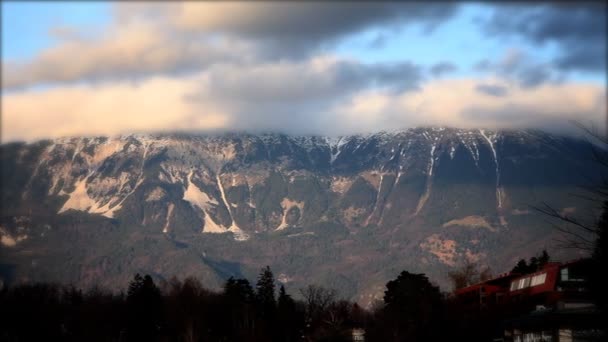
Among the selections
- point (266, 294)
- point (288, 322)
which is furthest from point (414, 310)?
point (266, 294)

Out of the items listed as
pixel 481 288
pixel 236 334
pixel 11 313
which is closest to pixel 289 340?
pixel 236 334

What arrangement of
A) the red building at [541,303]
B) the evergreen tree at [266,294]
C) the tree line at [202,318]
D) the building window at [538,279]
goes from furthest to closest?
1. the evergreen tree at [266,294]
2. the tree line at [202,318]
3. the building window at [538,279]
4. the red building at [541,303]

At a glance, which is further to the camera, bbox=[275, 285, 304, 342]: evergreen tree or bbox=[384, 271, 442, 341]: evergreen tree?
bbox=[275, 285, 304, 342]: evergreen tree

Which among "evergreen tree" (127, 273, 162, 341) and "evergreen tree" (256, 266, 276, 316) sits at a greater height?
"evergreen tree" (256, 266, 276, 316)

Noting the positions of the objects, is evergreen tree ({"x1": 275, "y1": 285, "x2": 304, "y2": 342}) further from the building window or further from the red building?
the building window

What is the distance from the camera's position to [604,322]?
199 ft

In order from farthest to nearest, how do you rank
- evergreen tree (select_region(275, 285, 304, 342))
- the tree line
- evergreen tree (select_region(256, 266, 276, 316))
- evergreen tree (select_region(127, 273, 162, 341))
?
evergreen tree (select_region(256, 266, 276, 316)) < evergreen tree (select_region(275, 285, 304, 342)) < evergreen tree (select_region(127, 273, 162, 341)) < the tree line

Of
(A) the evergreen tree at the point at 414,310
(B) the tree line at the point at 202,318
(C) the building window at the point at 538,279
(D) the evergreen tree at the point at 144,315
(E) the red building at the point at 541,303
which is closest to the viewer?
(E) the red building at the point at 541,303

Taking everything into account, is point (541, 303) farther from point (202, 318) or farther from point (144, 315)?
point (144, 315)

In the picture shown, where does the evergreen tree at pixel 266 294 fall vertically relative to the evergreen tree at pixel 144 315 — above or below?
above

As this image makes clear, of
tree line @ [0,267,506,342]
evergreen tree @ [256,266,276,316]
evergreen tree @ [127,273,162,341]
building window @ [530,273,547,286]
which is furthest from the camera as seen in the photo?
evergreen tree @ [256,266,276,316]

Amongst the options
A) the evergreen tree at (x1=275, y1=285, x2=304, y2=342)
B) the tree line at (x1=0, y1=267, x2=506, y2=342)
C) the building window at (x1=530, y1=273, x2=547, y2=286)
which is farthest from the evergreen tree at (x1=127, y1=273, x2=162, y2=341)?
the building window at (x1=530, y1=273, x2=547, y2=286)

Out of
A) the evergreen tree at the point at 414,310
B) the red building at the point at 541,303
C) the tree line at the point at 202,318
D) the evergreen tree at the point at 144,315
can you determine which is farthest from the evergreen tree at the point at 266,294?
the red building at the point at 541,303

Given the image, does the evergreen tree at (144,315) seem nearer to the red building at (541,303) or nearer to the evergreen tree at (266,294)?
the evergreen tree at (266,294)
